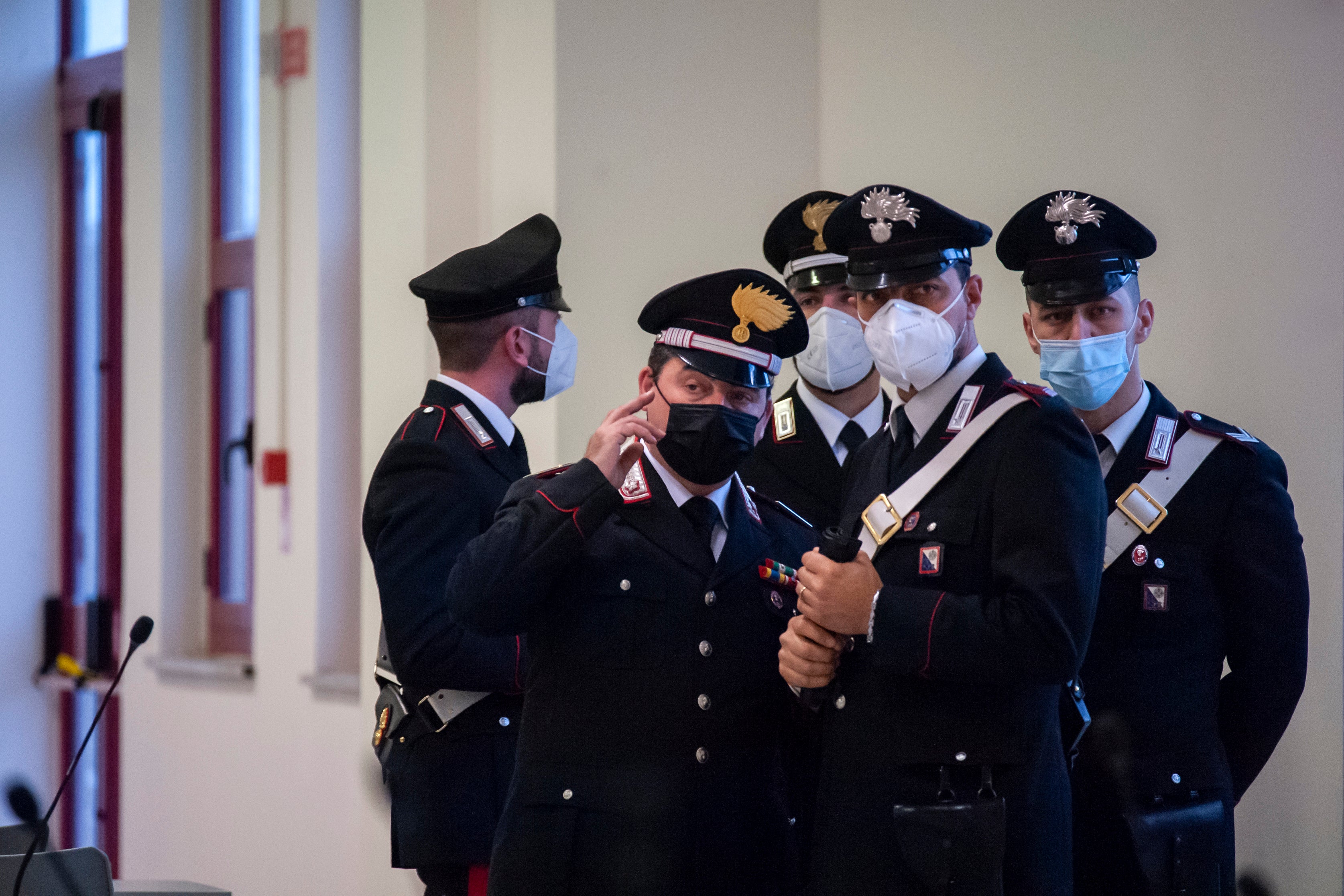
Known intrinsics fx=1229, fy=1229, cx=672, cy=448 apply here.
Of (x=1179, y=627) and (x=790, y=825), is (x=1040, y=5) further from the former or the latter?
(x=790, y=825)

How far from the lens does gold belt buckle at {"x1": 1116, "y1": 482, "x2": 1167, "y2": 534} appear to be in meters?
2.03

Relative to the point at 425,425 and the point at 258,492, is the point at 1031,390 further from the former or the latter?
the point at 258,492

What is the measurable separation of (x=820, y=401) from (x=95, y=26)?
15.0 ft

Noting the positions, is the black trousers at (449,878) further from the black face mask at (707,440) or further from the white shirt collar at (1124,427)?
the white shirt collar at (1124,427)

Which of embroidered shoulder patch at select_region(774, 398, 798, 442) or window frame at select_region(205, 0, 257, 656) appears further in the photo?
window frame at select_region(205, 0, 257, 656)

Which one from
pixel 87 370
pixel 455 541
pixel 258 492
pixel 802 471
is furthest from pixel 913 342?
pixel 87 370

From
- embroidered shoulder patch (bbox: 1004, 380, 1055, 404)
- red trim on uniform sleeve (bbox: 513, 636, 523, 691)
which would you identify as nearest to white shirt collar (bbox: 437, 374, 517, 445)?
red trim on uniform sleeve (bbox: 513, 636, 523, 691)

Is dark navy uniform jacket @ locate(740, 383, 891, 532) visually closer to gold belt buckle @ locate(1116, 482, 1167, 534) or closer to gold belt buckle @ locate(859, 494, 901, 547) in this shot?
gold belt buckle @ locate(1116, 482, 1167, 534)

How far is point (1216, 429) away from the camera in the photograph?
2105 millimetres

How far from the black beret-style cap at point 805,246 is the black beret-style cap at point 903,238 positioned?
0.73 metres

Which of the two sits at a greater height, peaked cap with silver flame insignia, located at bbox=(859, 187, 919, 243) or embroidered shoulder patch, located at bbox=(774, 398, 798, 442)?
peaked cap with silver flame insignia, located at bbox=(859, 187, 919, 243)

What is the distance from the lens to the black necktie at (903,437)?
180 centimetres

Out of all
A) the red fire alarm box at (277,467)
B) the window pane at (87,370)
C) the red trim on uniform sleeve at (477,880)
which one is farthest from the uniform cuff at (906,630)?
the window pane at (87,370)

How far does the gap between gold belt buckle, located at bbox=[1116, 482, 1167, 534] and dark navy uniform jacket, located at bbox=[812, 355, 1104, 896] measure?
17.7 inches
